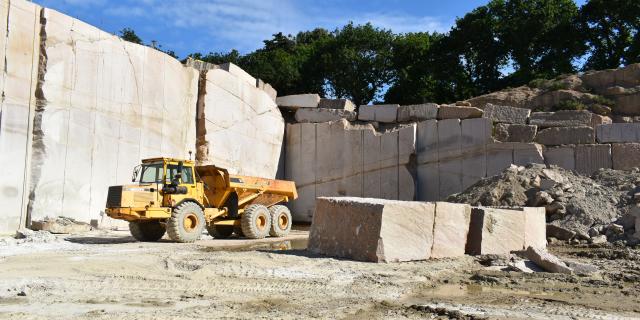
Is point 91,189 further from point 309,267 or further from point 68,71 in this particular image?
point 309,267

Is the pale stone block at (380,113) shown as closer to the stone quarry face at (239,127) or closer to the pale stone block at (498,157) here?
the stone quarry face at (239,127)

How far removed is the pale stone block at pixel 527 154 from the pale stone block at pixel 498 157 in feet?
0.67

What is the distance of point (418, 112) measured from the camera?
19.9 meters

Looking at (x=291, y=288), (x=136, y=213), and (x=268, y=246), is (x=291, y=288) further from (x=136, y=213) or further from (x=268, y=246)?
(x=136, y=213)

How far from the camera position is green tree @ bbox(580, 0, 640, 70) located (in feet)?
83.0

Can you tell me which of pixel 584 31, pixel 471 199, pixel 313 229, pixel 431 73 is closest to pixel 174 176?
pixel 313 229

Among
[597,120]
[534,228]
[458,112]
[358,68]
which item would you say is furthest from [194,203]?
[358,68]

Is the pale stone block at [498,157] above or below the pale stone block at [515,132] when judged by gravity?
below

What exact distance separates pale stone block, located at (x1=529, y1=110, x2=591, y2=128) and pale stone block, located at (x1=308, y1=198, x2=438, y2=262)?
11.7 metres

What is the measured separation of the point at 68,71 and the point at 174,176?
4602 millimetres

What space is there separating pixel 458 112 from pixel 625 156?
16.8ft

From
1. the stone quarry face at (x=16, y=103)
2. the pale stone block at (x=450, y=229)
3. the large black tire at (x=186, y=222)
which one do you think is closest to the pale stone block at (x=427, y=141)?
the large black tire at (x=186, y=222)

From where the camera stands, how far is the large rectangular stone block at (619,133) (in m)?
16.8

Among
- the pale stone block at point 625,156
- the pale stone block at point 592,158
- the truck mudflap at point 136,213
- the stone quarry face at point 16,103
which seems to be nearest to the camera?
the truck mudflap at point 136,213
